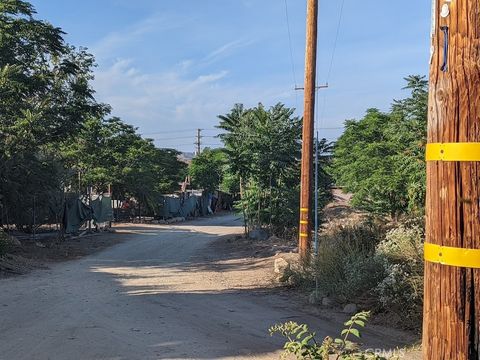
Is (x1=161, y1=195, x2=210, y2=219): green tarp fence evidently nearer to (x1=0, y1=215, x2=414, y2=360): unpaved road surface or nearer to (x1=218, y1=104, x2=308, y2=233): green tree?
(x1=218, y1=104, x2=308, y2=233): green tree

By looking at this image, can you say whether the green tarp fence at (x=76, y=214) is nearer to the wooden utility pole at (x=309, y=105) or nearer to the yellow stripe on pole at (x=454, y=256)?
the wooden utility pole at (x=309, y=105)

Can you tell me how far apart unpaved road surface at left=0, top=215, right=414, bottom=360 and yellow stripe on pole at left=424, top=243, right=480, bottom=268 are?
421 centimetres

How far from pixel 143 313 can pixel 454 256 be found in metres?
7.12

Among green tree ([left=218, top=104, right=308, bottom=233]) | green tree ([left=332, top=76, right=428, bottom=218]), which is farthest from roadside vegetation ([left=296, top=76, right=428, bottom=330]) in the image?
green tree ([left=218, top=104, right=308, bottom=233])

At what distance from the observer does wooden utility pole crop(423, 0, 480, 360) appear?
2357 mm

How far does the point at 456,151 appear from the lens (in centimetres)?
239

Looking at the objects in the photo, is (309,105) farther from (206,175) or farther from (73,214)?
(206,175)

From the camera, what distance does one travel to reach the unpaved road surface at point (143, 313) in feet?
21.3

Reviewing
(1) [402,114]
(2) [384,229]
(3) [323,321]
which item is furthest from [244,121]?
(3) [323,321]

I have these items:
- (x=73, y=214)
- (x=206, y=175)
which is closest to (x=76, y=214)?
(x=73, y=214)

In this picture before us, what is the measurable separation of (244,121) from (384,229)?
39.2 feet

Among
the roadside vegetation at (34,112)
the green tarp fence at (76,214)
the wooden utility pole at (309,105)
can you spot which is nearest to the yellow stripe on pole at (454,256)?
the wooden utility pole at (309,105)

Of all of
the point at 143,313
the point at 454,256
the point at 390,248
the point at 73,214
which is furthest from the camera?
the point at 73,214

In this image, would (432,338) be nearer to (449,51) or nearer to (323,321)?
(449,51)
